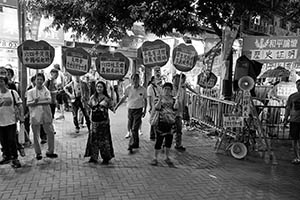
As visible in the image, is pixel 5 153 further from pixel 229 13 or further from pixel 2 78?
pixel 229 13

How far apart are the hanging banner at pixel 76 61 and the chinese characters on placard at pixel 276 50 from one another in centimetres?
376

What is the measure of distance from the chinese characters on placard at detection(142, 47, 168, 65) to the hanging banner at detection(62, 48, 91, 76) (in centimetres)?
116

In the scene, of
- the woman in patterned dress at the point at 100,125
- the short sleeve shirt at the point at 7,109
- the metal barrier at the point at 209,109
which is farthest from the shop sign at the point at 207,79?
the short sleeve shirt at the point at 7,109

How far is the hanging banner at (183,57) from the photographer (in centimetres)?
Result: 613

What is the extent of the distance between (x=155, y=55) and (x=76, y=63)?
5.19 ft

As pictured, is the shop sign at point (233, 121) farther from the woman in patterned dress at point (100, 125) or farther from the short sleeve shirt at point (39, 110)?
the short sleeve shirt at point (39, 110)

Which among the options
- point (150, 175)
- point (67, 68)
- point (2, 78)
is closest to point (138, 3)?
point (67, 68)

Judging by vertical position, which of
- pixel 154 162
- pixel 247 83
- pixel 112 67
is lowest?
pixel 154 162

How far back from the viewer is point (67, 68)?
18.3ft

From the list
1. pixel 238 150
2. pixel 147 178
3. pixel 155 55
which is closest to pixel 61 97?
pixel 155 55

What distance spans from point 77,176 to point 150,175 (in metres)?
1.26

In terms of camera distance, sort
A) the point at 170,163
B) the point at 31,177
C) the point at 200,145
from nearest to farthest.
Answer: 1. the point at 31,177
2. the point at 170,163
3. the point at 200,145

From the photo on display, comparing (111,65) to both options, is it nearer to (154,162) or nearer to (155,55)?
(155,55)

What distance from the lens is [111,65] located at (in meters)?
5.66
